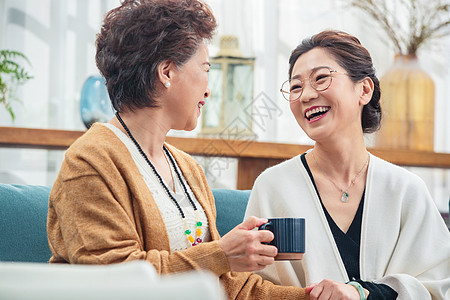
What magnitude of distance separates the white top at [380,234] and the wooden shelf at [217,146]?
2.54 ft

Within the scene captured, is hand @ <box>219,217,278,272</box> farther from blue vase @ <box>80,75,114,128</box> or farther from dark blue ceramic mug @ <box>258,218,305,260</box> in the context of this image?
blue vase @ <box>80,75,114,128</box>

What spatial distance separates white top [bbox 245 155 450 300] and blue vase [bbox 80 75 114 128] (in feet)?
3.15

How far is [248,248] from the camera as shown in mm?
1304

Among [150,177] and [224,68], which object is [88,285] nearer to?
[150,177]

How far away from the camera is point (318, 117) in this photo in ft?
5.59

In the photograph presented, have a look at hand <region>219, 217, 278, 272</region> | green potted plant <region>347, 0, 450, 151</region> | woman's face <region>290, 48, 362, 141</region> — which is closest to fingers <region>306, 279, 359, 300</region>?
hand <region>219, 217, 278, 272</region>

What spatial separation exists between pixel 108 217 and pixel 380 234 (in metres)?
0.79

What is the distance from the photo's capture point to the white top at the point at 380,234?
1616mm

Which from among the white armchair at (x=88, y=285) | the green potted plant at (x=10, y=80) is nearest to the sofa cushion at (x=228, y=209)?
the green potted plant at (x=10, y=80)

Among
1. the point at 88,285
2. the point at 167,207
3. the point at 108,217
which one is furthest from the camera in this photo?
the point at 167,207

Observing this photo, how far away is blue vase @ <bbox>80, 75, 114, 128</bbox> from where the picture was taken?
2475 millimetres

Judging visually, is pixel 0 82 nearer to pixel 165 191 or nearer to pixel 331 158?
pixel 165 191

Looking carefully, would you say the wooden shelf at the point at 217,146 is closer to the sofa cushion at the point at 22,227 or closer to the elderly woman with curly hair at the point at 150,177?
the sofa cushion at the point at 22,227

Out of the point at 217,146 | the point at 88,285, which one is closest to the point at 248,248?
the point at 88,285
